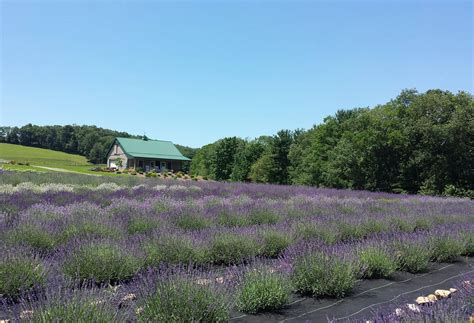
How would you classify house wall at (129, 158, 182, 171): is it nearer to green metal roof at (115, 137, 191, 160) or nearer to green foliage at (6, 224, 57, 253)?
green metal roof at (115, 137, 191, 160)

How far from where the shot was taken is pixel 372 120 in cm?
3334

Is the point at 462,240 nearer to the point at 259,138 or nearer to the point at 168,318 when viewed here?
the point at 168,318

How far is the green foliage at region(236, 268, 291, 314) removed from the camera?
3.78m

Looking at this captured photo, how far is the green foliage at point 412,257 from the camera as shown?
5684 millimetres

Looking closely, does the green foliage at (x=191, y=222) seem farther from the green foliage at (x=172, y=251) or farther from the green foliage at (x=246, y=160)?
the green foliage at (x=246, y=160)

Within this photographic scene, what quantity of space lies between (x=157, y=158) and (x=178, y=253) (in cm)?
6337

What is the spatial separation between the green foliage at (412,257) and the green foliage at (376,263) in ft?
1.49

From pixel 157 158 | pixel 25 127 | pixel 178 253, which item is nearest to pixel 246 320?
pixel 178 253

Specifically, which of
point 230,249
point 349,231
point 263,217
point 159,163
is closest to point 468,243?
point 349,231

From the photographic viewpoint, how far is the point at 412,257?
5664 millimetres

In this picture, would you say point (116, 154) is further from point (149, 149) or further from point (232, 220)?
point (232, 220)

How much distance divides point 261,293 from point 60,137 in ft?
381

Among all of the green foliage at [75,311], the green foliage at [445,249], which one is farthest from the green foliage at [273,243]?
the green foliage at [75,311]

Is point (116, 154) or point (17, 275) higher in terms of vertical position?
point (116, 154)
